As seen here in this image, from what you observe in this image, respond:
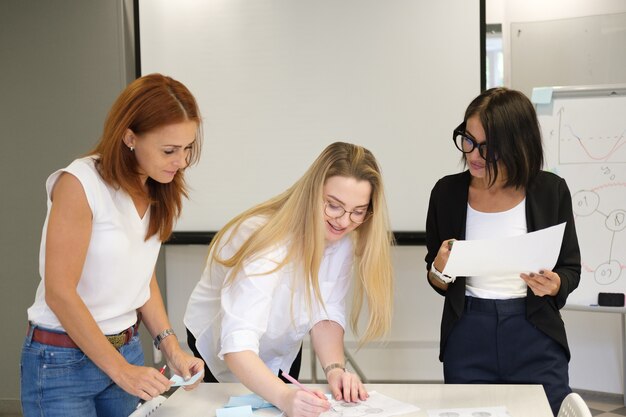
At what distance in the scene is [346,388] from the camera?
5.92 feet

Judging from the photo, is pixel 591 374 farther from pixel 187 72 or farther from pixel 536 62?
pixel 187 72

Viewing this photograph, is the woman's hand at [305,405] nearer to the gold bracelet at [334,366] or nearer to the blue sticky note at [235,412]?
the blue sticky note at [235,412]

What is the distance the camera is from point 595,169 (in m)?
3.31

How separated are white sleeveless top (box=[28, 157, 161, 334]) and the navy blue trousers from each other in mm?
945

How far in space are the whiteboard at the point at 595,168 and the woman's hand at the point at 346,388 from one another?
6.02 feet

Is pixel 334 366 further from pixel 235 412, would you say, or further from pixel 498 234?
pixel 498 234

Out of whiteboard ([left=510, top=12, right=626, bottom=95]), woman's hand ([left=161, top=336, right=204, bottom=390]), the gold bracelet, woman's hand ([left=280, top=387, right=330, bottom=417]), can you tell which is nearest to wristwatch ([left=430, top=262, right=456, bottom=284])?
the gold bracelet

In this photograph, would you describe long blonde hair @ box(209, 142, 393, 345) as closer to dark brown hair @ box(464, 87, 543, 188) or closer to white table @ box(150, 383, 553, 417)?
white table @ box(150, 383, 553, 417)

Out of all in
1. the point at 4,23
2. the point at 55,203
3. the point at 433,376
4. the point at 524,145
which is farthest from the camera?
the point at 433,376

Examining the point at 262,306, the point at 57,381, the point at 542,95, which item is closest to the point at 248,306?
the point at 262,306

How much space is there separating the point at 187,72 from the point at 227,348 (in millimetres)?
2434

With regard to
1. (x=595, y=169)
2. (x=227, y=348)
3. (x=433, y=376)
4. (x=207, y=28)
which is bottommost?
(x=433, y=376)

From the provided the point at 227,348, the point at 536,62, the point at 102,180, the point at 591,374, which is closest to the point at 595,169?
the point at 536,62

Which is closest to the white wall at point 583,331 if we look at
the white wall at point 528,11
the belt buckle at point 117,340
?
the white wall at point 528,11
